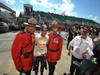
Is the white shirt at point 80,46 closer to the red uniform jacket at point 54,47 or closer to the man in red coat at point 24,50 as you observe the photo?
the red uniform jacket at point 54,47

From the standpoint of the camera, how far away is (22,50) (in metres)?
3.61

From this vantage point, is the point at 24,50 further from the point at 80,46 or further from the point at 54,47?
the point at 80,46

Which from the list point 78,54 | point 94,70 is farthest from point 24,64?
point 78,54

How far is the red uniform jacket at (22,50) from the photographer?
11.4ft

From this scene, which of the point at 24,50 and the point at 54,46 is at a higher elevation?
the point at 24,50

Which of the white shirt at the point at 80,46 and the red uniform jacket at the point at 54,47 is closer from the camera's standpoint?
the red uniform jacket at the point at 54,47

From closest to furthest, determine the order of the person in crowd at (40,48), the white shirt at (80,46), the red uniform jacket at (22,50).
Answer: the red uniform jacket at (22,50) → the person in crowd at (40,48) → the white shirt at (80,46)

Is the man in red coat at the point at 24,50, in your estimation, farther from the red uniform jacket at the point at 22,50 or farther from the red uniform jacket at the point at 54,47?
the red uniform jacket at the point at 54,47

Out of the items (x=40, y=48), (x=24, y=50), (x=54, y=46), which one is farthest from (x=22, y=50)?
(x=54, y=46)

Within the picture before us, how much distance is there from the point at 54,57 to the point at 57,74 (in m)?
1.57

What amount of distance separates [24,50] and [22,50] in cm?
4

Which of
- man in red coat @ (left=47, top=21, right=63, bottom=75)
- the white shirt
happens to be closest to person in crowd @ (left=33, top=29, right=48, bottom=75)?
man in red coat @ (left=47, top=21, right=63, bottom=75)

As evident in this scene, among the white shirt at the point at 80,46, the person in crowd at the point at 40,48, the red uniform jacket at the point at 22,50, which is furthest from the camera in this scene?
the white shirt at the point at 80,46

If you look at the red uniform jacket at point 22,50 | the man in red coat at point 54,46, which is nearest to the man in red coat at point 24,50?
the red uniform jacket at point 22,50
